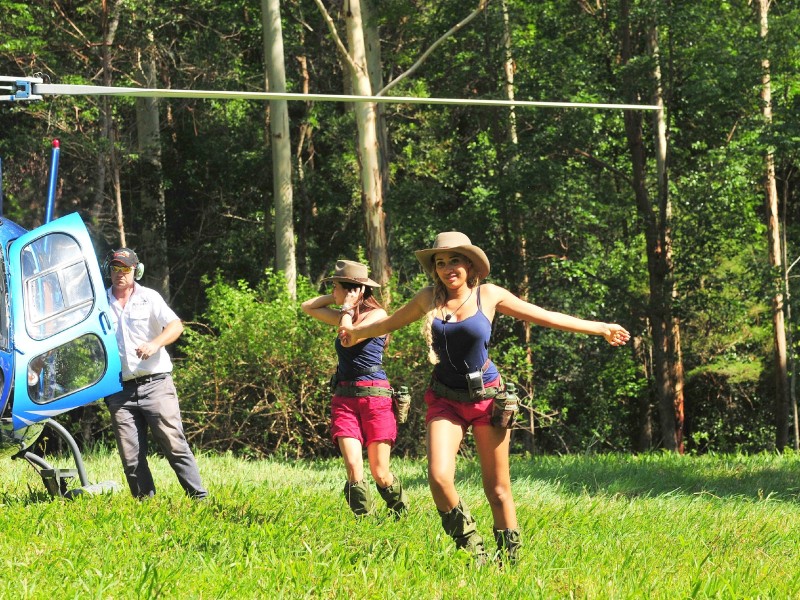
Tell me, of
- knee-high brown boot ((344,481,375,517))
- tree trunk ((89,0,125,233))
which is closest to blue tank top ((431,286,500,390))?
knee-high brown boot ((344,481,375,517))

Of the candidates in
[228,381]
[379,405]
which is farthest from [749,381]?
[379,405]

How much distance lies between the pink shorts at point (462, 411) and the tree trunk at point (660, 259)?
1725cm

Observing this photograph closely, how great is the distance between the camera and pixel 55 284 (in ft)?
25.2

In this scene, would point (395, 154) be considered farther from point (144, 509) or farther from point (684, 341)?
point (144, 509)

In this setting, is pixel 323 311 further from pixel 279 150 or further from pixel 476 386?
pixel 279 150

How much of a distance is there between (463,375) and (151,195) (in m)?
22.4

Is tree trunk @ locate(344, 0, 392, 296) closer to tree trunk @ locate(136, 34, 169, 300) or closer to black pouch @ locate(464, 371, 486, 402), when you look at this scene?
tree trunk @ locate(136, 34, 169, 300)

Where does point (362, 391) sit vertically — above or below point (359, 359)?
below

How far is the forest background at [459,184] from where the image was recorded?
18.5 metres

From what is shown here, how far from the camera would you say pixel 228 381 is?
15.8 metres

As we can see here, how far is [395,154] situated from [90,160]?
7437 mm

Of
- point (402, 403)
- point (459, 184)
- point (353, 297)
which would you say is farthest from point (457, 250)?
point (459, 184)

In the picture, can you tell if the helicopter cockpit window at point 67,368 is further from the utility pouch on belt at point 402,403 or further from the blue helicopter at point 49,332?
the utility pouch on belt at point 402,403

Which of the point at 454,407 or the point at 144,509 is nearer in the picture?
the point at 454,407
